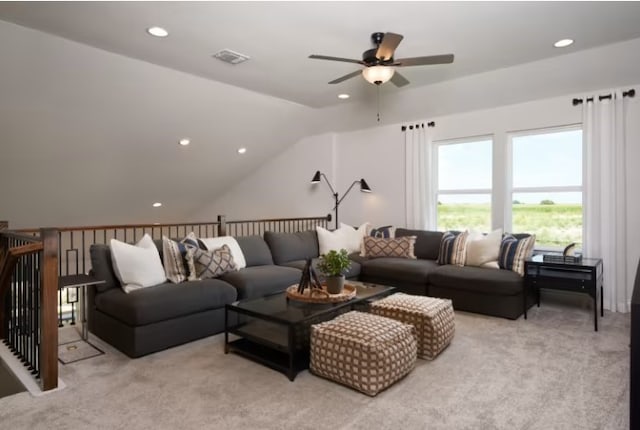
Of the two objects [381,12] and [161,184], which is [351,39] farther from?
[161,184]

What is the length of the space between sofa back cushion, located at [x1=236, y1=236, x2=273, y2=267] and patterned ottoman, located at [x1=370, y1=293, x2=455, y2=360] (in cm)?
179

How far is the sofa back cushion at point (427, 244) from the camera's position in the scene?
5.03 meters

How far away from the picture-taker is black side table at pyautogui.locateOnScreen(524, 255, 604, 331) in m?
3.63

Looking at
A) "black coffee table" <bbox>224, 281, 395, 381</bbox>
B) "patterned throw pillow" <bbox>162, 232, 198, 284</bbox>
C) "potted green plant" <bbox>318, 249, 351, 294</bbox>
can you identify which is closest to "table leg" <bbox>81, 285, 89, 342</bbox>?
"patterned throw pillow" <bbox>162, 232, 198, 284</bbox>

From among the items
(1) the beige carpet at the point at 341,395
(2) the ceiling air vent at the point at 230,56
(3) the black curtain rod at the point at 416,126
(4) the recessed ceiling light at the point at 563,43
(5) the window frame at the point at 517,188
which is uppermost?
(4) the recessed ceiling light at the point at 563,43

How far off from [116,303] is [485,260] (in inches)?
145

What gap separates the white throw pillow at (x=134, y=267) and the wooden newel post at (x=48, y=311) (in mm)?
744

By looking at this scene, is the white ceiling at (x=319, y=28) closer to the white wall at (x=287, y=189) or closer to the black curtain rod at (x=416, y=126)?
the black curtain rod at (x=416, y=126)

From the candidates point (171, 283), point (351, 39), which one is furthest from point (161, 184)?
point (351, 39)

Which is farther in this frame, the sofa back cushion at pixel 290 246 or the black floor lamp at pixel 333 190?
the black floor lamp at pixel 333 190

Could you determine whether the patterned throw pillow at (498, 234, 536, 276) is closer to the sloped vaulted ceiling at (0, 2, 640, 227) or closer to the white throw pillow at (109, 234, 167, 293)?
the sloped vaulted ceiling at (0, 2, 640, 227)

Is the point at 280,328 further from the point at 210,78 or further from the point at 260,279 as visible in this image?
the point at 210,78

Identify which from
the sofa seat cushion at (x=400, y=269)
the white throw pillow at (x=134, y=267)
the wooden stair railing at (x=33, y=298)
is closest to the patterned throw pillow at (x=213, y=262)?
the white throw pillow at (x=134, y=267)

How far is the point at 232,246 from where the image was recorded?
4.33 m
